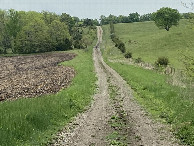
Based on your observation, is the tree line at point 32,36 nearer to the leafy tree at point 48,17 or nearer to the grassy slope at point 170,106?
the leafy tree at point 48,17

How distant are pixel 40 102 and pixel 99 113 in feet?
15.8

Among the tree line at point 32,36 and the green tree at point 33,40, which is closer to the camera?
the green tree at point 33,40

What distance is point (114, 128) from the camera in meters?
16.6

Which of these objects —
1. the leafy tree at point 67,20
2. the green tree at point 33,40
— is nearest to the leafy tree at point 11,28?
the green tree at point 33,40

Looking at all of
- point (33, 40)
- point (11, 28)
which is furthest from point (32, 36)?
point (11, 28)

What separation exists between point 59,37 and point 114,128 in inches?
3647

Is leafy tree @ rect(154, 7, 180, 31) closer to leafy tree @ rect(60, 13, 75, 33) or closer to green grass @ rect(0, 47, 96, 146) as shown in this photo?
leafy tree @ rect(60, 13, 75, 33)

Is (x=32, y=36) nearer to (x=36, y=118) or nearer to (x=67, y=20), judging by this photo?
(x=67, y=20)

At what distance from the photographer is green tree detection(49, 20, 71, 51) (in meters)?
105

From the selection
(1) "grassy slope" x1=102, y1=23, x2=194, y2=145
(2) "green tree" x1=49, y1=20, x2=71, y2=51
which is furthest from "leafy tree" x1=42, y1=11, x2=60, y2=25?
(1) "grassy slope" x1=102, y1=23, x2=194, y2=145

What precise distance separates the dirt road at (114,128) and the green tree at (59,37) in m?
83.6

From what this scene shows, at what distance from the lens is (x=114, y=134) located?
1546 cm

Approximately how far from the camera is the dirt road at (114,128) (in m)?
14.4

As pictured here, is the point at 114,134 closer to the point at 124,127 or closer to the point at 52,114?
the point at 124,127
